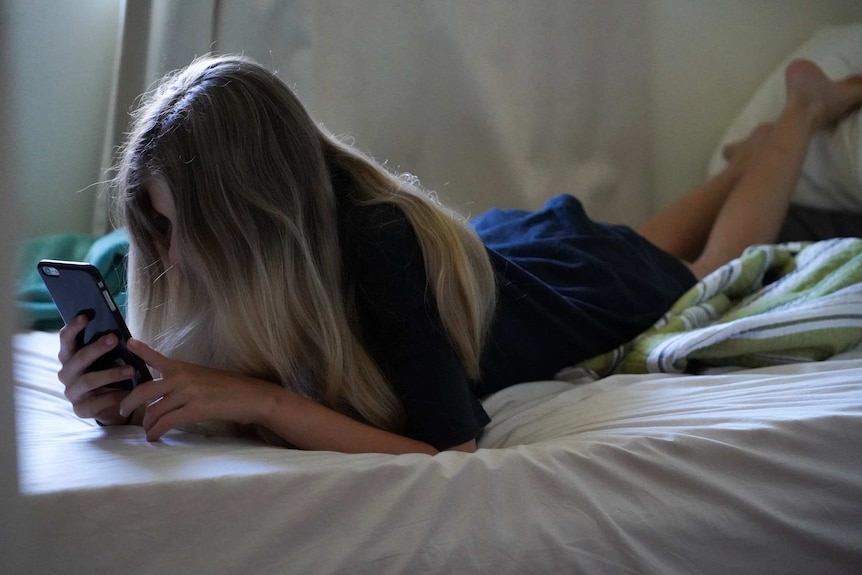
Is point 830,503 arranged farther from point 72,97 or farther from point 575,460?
point 72,97

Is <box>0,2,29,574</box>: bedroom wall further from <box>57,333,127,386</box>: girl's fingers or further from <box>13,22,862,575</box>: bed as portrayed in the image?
<box>57,333,127,386</box>: girl's fingers

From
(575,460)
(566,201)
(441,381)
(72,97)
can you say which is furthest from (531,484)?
(72,97)

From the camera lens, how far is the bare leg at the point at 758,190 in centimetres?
138

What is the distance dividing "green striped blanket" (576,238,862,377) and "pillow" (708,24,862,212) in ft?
0.80

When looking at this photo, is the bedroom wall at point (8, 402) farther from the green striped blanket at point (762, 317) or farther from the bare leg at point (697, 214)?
the bare leg at point (697, 214)

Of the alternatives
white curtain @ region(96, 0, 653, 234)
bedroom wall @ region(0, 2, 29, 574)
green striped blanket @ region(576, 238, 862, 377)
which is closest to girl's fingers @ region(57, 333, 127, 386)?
bedroom wall @ region(0, 2, 29, 574)

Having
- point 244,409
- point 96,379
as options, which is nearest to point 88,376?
point 96,379

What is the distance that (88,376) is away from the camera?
77 centimetres

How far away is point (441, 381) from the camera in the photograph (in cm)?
80

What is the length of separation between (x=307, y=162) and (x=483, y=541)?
382 millimetres

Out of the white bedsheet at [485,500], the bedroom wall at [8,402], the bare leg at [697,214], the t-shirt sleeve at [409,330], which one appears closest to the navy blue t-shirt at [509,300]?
the t-shirt sleeve at [409,330]

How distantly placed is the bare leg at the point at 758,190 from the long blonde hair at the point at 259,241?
27.0 inches

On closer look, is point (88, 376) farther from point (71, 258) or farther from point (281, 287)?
point (71, 258)

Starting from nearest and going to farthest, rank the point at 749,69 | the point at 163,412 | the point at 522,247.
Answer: the point at 163,412 < the point at 522,247 < the point at 749,69
